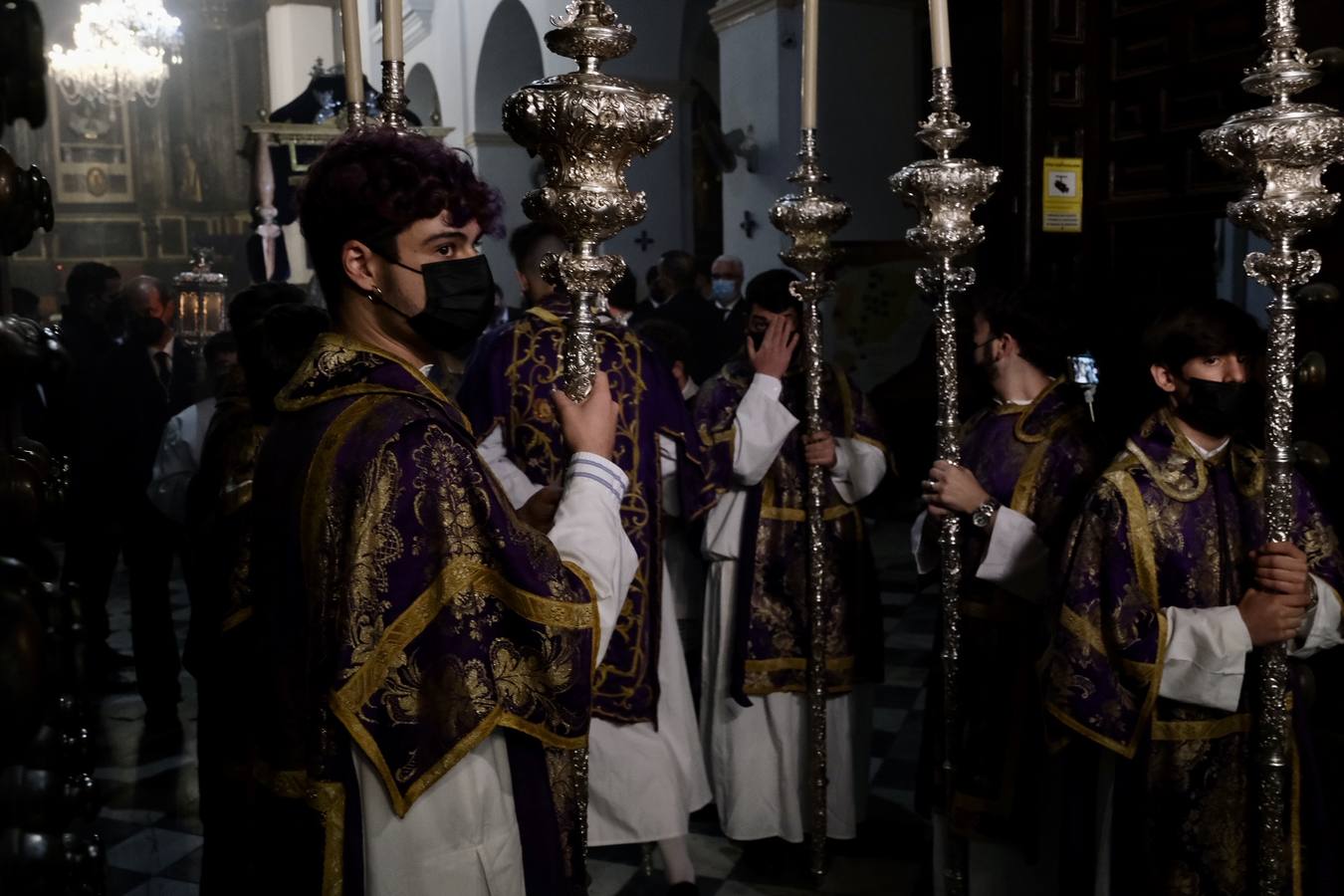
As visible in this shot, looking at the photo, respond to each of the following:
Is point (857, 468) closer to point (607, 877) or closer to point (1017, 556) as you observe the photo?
point (1017, 556)

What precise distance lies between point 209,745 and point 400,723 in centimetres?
63

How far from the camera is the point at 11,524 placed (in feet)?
2.91

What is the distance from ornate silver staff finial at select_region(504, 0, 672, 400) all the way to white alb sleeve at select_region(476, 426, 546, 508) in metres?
1.59

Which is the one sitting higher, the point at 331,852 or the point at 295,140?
the point at 295,140

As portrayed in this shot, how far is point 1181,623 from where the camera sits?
240 cm

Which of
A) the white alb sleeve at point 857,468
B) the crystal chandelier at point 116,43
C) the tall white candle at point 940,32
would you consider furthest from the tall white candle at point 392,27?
the crystal chandelier at point 116,43

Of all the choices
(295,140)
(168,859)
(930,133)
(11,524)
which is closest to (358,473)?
(11,524)

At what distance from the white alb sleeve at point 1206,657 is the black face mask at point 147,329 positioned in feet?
16.5

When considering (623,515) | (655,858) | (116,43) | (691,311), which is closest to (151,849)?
(655,858)

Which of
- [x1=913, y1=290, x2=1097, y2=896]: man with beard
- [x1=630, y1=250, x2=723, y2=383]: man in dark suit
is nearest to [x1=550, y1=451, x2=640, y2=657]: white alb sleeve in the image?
[x1=913, y1=290, x2=1097, y2=896]: man with beard

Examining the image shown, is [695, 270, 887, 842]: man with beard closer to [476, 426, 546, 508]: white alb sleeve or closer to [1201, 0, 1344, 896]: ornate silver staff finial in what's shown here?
[476, 426, 546, 508]: white alb sleeve

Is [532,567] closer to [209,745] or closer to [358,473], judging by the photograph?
[358,473]

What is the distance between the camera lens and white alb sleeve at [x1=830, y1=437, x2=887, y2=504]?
148 inches

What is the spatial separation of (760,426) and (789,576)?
500 millimetres
